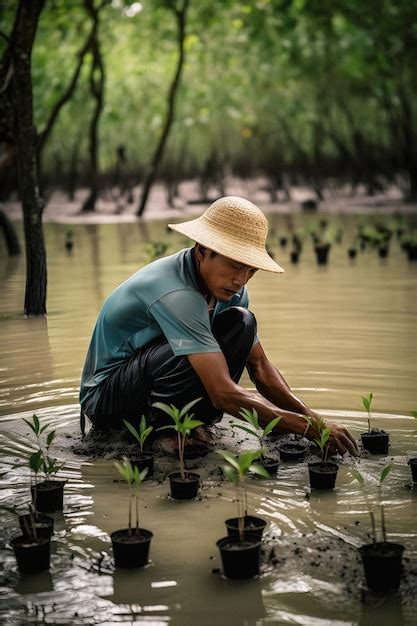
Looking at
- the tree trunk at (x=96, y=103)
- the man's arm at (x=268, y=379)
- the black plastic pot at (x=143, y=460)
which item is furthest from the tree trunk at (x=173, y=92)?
the black plastic pot at (x=143, y=460)

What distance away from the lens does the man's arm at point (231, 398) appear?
4.28 metres

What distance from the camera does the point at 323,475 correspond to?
4156 mm

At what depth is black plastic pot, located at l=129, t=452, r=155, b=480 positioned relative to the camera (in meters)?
4.36

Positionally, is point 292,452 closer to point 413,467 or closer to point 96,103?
point 413,467

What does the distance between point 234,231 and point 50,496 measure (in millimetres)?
1378

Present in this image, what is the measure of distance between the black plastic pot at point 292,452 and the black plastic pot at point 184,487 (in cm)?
67

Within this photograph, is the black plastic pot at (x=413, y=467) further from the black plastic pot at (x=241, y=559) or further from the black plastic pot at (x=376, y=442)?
the black plastic pot at (x=241, y=559)

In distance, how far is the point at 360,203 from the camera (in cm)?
2764

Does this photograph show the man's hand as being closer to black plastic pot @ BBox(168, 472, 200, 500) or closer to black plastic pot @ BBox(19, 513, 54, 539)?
black plastic pot @ BBox(168, 472, 200, 500)

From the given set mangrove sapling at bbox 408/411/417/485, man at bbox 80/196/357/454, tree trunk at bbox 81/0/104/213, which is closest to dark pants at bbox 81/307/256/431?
man at bbox 80/196/357/454

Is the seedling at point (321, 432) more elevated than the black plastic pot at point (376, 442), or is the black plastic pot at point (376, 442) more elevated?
the seedling at point (321, 432)

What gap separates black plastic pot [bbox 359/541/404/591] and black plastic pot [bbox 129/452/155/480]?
1465mm

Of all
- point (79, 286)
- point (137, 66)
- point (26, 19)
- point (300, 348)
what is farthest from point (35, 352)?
point (137, 66)

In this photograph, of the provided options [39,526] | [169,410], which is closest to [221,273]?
[169,410]
